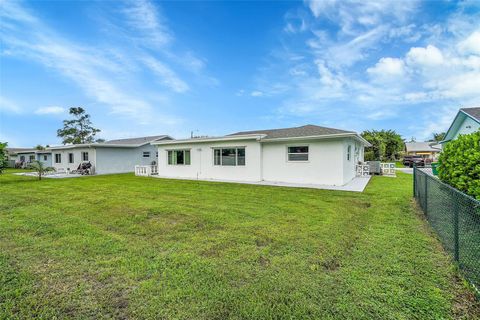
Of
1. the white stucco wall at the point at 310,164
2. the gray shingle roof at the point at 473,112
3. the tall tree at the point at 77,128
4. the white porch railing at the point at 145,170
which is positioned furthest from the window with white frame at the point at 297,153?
the tall tree at the point at 77,128

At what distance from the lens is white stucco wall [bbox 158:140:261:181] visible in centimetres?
1393

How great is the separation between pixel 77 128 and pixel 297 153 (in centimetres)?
4959

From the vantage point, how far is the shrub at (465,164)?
4.46 meters

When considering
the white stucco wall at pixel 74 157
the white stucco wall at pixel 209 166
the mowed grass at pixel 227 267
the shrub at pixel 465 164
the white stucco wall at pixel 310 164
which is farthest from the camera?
the white stucco wall at pixel 74 157

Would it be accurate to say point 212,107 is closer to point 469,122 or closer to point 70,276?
point 469,122

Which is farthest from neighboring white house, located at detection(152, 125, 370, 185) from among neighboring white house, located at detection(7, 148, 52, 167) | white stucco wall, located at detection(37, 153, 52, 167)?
neighboring white house, located at detection(7, 148, 52, 167)

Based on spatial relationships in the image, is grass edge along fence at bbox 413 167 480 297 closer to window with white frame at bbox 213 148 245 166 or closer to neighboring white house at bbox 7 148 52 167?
window with white frame at bbox 213 148 245 166

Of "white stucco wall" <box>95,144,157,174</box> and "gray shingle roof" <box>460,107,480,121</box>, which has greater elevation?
"gray shingle roof" <box>460,107,480,121</box>

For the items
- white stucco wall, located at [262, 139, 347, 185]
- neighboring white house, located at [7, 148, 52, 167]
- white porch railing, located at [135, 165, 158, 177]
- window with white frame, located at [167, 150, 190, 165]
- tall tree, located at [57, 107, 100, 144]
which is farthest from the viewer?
tall tree, located at [57, 107, 100, 144]

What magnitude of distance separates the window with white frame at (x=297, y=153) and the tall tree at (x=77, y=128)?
157ft

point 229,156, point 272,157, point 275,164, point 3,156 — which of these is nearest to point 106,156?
point 3,156

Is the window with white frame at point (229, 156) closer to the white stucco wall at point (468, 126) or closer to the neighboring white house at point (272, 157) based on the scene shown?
the neighboring white house at point (272, 157)

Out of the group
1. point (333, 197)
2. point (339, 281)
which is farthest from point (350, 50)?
point (339, 281)

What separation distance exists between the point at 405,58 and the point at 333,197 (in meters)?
11.7
